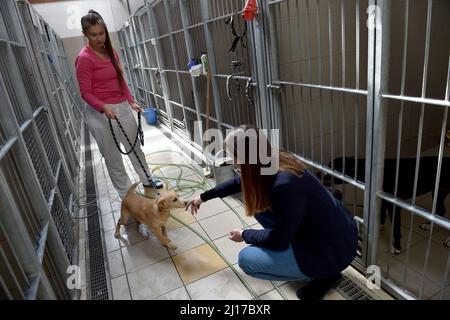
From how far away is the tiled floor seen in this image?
2016 millimetres

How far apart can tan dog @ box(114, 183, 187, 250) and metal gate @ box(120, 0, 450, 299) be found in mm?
1071

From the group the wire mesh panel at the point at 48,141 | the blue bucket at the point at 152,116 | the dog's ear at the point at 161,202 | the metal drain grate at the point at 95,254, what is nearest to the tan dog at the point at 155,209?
the dog's ear at the point at 161,202

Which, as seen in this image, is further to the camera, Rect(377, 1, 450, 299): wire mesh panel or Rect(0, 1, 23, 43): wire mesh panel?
Rect(0, 1, 23, 43): wire mesh panel

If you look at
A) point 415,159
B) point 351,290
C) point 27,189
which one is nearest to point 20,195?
point 27,189

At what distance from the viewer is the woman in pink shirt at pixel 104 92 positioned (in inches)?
100

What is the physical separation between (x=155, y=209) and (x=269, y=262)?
1007mm

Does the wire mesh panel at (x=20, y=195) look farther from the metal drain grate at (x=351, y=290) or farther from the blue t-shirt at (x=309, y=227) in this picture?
the metal drain grate at (x=351, y=290)

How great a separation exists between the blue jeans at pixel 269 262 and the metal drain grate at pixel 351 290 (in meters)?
0.30

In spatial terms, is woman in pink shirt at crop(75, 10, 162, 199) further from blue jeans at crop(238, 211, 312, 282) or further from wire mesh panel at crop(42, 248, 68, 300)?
blue jeans at crop(238, 211, 312, 282)

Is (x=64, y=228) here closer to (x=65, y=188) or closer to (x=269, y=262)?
(x=65, y=188)

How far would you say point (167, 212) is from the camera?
7.74 ft

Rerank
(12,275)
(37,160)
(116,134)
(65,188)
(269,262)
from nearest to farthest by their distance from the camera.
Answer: (12,275), (269,262), (37,160), (116,134), (65,188)

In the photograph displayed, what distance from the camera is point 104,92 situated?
2762mm

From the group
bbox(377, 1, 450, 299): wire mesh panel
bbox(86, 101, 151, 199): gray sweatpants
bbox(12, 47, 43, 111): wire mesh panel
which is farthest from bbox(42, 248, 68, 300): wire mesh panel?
bbox(377, 1, 450, 299): wire mesh panel
